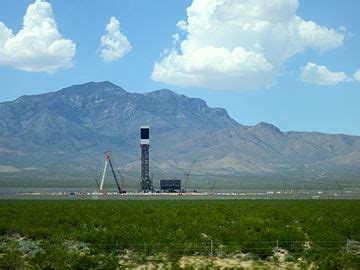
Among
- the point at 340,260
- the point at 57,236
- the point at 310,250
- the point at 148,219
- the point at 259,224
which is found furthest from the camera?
the point at 148,219

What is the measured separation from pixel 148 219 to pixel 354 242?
18653 mm

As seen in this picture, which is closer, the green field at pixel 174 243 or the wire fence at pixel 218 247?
the green field at pixel 174 243

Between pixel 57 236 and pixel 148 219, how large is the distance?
43.4ft

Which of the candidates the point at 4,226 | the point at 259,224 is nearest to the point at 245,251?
the point at 259,224

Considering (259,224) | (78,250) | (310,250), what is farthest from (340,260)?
(259,224)

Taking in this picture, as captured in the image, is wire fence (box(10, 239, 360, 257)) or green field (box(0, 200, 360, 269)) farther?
wire fence (box(10, 239, 360, 257))

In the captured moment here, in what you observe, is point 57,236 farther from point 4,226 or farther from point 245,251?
point 245,251

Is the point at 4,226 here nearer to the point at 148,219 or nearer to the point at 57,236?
the point at 57,236

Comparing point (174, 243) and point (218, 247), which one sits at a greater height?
point (174, 243)

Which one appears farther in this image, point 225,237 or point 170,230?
point 170,230

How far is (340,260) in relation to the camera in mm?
29094

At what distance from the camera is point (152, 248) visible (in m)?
35.5

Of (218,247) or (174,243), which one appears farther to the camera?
(174,243)

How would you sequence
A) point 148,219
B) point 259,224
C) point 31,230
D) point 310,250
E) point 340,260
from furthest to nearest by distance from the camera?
point 148,219 → point 259,224 → point 31,230 → point 310,250 → point 340,260
